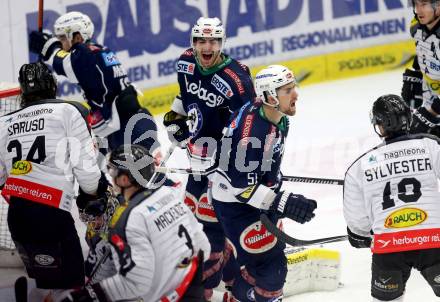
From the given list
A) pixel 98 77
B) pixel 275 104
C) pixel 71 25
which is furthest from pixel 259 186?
pixel 71 25

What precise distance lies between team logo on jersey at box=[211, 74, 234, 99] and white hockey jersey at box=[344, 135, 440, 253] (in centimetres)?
143

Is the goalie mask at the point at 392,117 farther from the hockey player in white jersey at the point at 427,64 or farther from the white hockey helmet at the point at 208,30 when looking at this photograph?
the hockey player in white jersey at the point at 427,64

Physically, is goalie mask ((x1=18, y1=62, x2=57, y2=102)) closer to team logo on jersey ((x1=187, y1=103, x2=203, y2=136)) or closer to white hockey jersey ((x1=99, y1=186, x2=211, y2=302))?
white hockey jersey ((x1=99, y1=186, x2=211, y2=302))

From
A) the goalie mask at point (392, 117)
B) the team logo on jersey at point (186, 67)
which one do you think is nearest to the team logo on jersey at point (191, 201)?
the team logo on jersey at point (186, 67)

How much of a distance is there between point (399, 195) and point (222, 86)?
1.65m

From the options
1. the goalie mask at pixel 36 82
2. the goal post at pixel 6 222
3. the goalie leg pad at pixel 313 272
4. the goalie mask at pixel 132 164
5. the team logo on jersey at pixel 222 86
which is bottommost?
the goalie leg pad at pixel 313 272

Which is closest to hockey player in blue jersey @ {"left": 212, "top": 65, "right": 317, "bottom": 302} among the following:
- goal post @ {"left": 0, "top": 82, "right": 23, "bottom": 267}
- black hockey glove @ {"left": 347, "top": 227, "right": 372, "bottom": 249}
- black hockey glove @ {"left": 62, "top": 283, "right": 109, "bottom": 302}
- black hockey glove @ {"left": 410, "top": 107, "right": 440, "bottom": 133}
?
black hockey glove @ {"left": 347, "top": 227, "right": 372, "bottom": 249}

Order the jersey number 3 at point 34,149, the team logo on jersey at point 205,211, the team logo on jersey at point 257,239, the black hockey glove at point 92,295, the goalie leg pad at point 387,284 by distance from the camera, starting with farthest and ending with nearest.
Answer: the team logo on jersey at point 205,211 → the team logo on jersey at point 257,239 → the jersey number 3 at point 34,149 → the goalie leg pad at point 387,284 → the black hockey glove at point 92,295

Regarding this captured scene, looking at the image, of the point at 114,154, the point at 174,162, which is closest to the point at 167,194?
the point at 114,154

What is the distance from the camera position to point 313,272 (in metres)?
6.42

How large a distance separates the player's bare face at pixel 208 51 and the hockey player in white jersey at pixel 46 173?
1222mm

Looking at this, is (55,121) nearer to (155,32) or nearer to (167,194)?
(167,194)

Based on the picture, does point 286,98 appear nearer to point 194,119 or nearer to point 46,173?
point 194,119

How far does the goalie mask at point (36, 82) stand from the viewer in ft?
17.5
